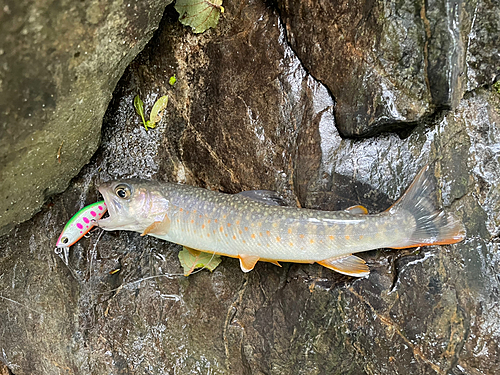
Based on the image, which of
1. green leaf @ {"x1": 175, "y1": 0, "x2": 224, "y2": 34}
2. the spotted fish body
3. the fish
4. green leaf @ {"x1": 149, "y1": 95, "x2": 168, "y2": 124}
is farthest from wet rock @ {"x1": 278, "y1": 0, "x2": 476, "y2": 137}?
the spotted fish body

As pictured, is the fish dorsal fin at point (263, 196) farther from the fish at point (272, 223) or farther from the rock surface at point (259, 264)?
the rock surface at point (259, 264)

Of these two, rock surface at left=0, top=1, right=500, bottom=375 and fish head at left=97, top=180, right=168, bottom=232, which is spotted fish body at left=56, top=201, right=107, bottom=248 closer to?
rock surface at left=0, top=1, right=500, bottom=375

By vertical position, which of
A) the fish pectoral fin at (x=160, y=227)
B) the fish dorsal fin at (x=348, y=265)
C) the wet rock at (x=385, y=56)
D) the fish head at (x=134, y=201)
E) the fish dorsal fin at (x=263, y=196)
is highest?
the wet rock at (x=385, y=56)

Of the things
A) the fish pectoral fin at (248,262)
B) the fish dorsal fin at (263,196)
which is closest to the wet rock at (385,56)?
the fish dorsal fin at (263,196)

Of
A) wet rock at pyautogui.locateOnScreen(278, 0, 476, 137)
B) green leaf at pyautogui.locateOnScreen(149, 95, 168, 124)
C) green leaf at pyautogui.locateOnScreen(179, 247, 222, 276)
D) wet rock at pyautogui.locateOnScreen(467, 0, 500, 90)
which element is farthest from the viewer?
green leaf at pyautogui.locateOnScreen(149, 95, 168, 124)

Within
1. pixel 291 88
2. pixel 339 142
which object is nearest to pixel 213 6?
pixel 291 88
